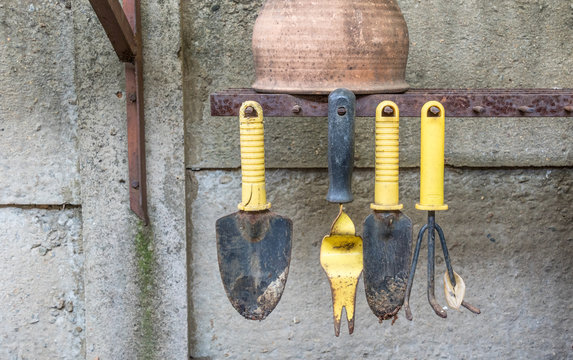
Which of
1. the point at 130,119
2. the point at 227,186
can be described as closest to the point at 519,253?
the point at 227,186

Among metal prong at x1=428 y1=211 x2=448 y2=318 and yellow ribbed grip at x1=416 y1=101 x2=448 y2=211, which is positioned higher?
yellow ribbed grip at x1=416 y1=101 x2=448 y2=211

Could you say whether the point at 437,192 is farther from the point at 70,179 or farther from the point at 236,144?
the point at 70,179

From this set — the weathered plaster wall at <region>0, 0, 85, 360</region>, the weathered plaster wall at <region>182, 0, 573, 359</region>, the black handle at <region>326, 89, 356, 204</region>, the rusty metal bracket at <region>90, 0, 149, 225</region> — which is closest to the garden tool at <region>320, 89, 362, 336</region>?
the black handle at <region>326, 89, 356, 204</region>

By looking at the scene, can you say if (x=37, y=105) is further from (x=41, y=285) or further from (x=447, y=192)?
(x=447, y=192)

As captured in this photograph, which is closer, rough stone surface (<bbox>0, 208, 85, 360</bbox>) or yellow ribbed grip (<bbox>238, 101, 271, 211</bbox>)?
yellow ribbed grip (<bbox>238, 101, 271, 211</bbox>)

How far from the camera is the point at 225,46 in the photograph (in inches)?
55.7

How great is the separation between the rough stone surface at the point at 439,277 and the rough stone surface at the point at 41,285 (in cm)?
26

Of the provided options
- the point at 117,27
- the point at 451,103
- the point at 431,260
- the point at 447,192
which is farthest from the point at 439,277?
the point at 117,27

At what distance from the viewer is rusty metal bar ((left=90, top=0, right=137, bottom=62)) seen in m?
1.17

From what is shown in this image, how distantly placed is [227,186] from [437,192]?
522mm

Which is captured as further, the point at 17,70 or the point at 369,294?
the point at 17,70

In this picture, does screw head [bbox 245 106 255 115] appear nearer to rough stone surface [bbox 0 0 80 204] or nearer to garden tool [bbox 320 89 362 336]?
garden tool [bbox 320 89 362 336]

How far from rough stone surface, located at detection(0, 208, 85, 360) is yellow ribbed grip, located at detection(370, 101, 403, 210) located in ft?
2.33

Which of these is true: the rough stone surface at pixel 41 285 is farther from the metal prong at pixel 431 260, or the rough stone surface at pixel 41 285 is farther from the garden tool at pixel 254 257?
the metal prong at pixel 431 260
